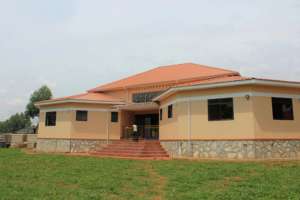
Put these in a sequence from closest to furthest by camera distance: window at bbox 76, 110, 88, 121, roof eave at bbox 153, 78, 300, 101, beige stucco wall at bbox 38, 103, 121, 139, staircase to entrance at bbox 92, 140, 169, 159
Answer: roof eave at bbox 153, 78, 300, 101 → staircase to entrance at bbox 92, 140, 169, 159 → beige stucco wall at bbox 38, 103, 121, 139 → window at bbox 76, 110, 88, 121

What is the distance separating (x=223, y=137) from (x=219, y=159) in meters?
1.28

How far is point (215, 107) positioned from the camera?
15.1 metres

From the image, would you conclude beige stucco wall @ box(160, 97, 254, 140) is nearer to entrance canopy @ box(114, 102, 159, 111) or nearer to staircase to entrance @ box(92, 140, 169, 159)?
staircase to entrance @ box(92, 140, 169, 159)

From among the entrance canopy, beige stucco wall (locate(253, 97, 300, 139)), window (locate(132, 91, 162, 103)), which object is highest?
window (locate(132, 91, 162, 103))

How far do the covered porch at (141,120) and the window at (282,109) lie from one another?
908 cm

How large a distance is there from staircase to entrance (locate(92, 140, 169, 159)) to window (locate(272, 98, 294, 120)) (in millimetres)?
7155

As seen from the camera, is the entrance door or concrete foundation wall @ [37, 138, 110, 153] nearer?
concrete foundation wall @ [37, 138, 110, 153]

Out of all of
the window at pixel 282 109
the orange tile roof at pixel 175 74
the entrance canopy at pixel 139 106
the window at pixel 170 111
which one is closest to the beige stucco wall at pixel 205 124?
the window at pixel 170 111

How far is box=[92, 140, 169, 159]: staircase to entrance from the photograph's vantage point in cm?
1700

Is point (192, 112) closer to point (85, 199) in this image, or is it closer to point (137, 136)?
point (137, 136)

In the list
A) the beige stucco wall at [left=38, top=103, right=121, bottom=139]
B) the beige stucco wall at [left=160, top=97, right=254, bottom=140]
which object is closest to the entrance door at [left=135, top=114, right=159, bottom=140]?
the beige stucco wall at [left=38, top=103, right=121, bottom=139]

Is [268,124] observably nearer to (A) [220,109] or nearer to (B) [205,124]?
(A) [220,109]

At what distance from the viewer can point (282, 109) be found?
1471 centimetres

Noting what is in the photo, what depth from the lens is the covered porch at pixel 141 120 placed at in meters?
21.6
